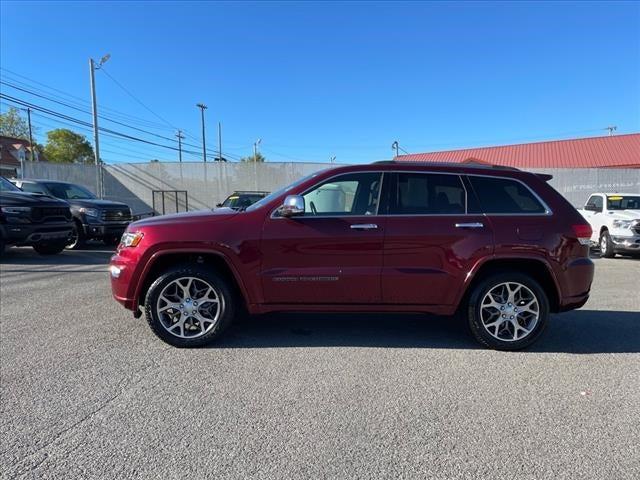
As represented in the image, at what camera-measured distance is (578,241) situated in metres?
4.37

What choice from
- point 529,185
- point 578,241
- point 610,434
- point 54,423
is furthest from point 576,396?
point 54,423

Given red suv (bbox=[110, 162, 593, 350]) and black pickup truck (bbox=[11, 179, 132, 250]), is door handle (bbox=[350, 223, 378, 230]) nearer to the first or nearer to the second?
red suv (bbox=[110, 162, 593, 350])

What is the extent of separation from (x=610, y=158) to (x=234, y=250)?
123 ft

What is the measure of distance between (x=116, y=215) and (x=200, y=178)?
34.1 feet

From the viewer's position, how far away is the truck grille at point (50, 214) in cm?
998

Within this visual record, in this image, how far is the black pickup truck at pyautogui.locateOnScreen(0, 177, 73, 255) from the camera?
31.6 ft

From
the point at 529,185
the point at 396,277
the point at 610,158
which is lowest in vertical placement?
the point at 396,277

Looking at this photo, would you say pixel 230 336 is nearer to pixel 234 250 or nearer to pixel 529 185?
pixel 234 250

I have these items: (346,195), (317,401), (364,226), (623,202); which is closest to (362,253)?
(364,226)

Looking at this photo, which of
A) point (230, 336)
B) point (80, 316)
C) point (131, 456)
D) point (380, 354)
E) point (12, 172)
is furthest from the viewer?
point (12, 172)

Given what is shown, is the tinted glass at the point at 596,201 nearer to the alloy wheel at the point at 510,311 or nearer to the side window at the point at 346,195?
the alloy wheel at the point at 510,311

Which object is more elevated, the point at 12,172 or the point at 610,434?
the point at 12,172

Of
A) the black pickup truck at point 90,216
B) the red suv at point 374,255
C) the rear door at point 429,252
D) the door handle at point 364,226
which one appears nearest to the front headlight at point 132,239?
the red suv at point 374,255

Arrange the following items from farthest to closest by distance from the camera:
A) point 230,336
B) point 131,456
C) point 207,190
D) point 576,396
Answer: point 207,190
point 230,336
point 576,396
point 131,456
